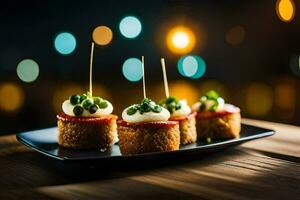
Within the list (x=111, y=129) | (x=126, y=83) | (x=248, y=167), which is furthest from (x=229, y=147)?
(x=126, y=83)

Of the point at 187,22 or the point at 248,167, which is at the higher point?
the point at 187,22

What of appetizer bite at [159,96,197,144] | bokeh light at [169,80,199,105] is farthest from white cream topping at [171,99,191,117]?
bokeh light at [169,80,199,105]

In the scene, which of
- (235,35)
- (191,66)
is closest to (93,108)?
(235,35)

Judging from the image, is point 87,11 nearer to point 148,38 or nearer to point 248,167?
point 148,38

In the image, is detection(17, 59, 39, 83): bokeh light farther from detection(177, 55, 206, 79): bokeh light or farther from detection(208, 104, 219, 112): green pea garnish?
detection(208, 104, 219, 112): green pea garnish

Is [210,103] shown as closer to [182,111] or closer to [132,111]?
[182,111]

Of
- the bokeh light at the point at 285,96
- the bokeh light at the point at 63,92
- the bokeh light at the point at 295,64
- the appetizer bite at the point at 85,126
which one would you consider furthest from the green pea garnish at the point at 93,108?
the bokeh light at the point at 295,64
